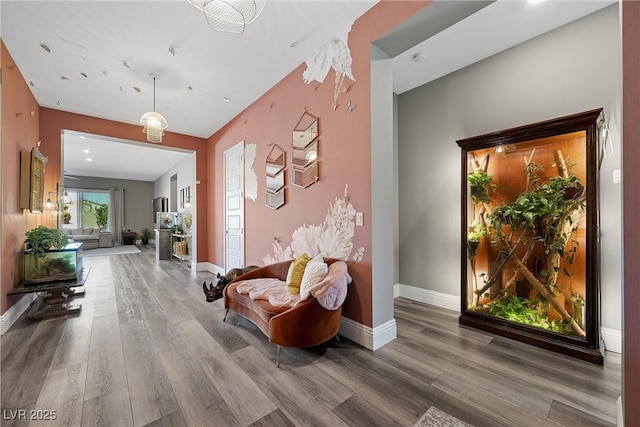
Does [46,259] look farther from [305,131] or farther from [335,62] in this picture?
[335,62]

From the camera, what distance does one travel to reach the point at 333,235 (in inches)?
105

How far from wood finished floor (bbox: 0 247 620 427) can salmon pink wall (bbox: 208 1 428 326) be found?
2.00ft

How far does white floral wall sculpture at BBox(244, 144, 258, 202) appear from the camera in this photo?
4108mm

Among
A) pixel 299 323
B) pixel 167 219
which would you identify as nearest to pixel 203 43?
Result: pixel 299 323

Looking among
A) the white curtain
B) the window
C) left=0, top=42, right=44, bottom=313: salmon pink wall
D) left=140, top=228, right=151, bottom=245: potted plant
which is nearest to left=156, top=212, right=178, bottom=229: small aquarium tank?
left=140, top=228, right=151, bottom=245: potted plant

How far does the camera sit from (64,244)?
3441mm

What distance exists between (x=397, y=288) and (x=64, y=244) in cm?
470

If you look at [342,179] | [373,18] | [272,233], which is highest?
[373,18]


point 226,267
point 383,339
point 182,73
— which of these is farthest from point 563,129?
point 226,267

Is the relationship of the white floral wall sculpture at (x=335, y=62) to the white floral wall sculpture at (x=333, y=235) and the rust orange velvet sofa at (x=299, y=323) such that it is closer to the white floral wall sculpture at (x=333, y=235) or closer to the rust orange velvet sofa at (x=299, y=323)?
the white floral wall sculpture at (x=333, y=235)

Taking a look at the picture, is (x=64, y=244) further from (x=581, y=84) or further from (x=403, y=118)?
(x=581, y=84)

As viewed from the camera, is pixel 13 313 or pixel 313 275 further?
pixel 13 313

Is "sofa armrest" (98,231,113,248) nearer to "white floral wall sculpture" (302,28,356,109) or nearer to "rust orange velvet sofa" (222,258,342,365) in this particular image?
"rust orange velvet sofa" (222,258,342,365)

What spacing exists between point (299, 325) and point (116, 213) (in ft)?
40.7
